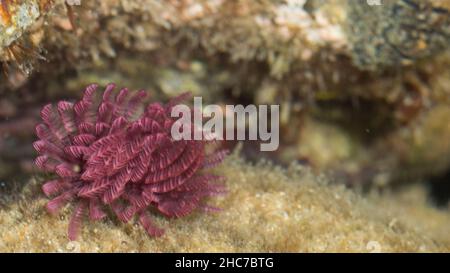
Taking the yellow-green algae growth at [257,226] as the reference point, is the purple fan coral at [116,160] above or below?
above

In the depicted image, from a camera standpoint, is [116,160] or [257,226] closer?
[116,160]

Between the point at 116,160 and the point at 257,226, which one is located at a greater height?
the point at 116,160

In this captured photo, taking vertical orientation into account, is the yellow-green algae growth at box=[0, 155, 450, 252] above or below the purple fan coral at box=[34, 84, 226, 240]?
below
